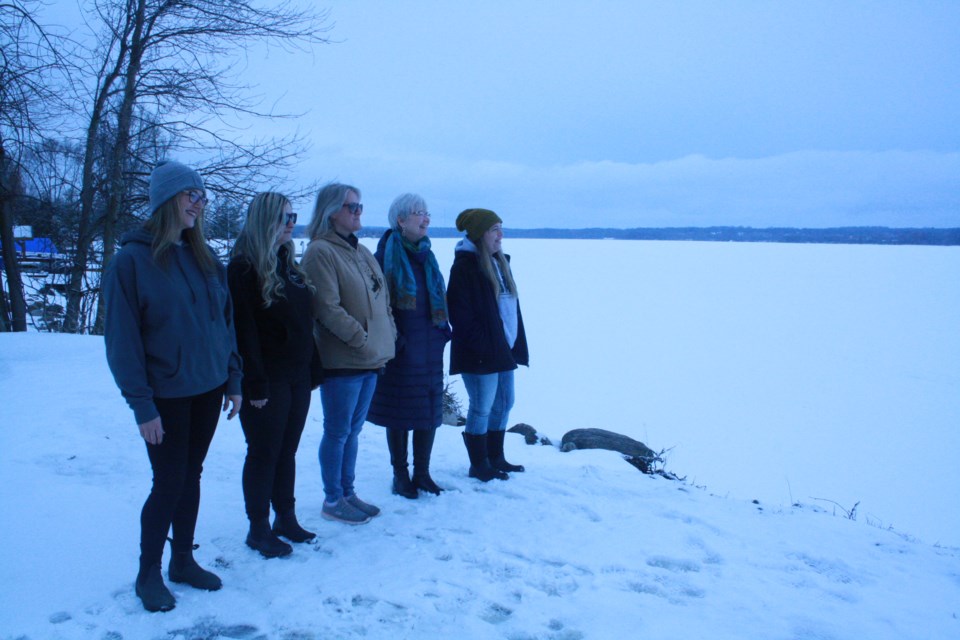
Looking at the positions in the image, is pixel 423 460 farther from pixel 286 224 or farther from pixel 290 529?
pixel 286 224

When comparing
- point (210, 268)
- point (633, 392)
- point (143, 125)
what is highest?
point (143, 125)

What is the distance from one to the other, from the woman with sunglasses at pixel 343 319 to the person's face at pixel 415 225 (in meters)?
0.42

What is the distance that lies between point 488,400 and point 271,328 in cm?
190

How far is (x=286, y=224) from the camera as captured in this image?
3.20 m

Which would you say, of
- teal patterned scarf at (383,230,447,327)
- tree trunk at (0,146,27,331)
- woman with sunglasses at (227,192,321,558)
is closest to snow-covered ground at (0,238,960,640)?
woman with sunglasses at (227,192,321,558)

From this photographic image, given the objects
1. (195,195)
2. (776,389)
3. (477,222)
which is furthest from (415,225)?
(776,389)

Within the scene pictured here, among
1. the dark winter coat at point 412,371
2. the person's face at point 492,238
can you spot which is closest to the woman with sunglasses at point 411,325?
the dark winter coat at point 412,371

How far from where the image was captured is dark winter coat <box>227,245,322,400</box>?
3.04 metres

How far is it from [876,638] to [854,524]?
68.1 inches

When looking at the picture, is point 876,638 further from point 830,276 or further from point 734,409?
point 830,276

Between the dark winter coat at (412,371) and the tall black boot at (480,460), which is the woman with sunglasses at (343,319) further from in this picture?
the tall black boot at (480,460)

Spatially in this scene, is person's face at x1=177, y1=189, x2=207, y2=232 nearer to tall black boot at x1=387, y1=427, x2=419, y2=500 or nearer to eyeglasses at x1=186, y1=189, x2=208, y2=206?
eyeglasses at x1=186, y1=189, x2=208, y2=206

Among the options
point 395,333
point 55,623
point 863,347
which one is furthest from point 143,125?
point 863,347

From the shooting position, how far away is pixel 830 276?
34.1m
